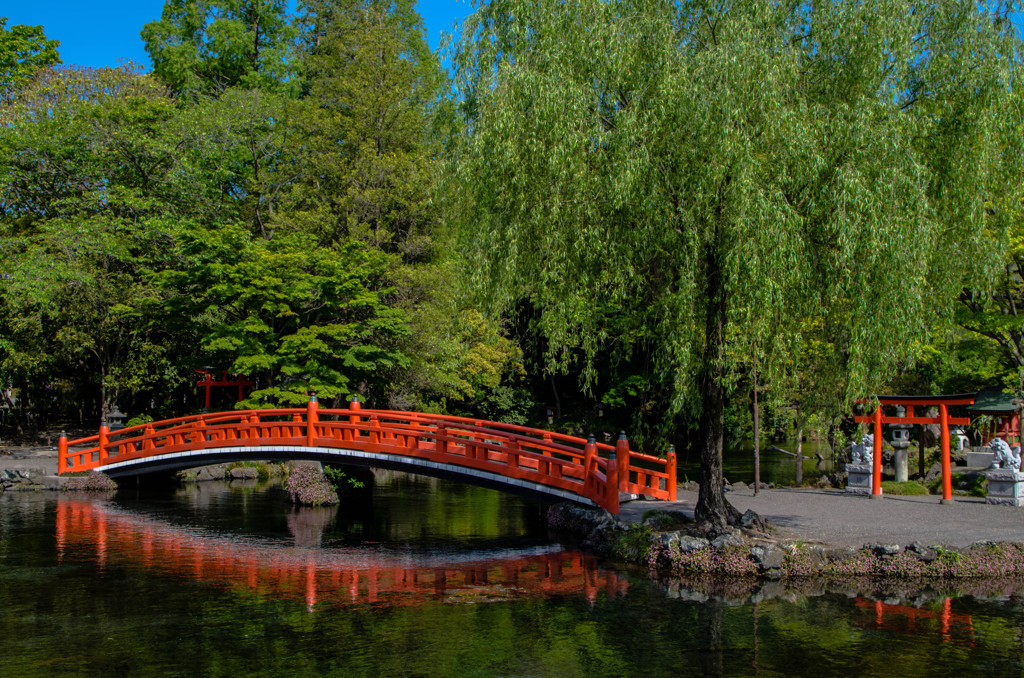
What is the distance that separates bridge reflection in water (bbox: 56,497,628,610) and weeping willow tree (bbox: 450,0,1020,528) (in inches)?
126

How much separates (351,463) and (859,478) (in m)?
12.5

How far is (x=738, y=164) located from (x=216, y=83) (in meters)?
38.5

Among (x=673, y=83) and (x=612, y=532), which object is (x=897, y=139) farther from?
(x=612, y=532)

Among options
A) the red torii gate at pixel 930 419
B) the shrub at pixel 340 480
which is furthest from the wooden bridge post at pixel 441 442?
the red torii gate at pixel 930 419

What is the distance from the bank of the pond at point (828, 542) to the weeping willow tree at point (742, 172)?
0.90 m

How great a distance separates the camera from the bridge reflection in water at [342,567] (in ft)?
44.5

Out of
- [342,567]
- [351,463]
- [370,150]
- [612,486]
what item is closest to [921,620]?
[612,486]

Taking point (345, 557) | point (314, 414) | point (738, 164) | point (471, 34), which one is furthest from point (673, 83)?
point (314, 414)

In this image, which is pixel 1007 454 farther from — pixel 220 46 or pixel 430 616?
pixel 220 46

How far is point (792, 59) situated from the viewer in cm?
1317

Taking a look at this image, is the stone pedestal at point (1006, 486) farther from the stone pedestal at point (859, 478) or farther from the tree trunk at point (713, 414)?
the tree trunk at point (713, 414)

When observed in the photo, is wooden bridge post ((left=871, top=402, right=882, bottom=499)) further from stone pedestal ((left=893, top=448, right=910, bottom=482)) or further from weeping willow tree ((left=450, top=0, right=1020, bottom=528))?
weeping willow tree ((left=450, top=0, right=1020, bottom=528))

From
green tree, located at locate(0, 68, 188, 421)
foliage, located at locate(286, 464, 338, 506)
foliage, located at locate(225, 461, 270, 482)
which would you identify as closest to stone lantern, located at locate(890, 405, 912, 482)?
foliage, located at locate(286, 464, 338, 506)

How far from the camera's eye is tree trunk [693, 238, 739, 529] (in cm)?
1387
